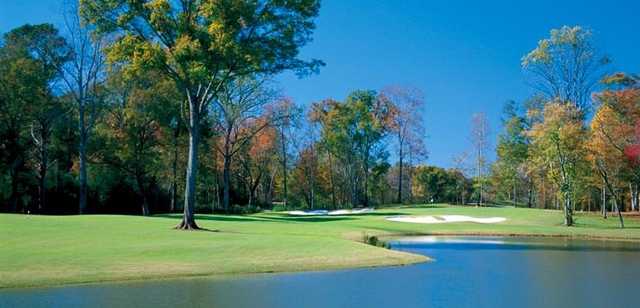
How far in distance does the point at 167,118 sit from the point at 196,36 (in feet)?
81.7

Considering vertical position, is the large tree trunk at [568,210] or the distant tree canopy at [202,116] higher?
the distant tree canopy at [202,116]

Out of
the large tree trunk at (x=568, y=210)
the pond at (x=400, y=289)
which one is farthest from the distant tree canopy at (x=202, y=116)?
the pond at (x=400, y=289)

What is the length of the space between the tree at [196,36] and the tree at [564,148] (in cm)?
1931

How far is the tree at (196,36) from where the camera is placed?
25438 millimetres

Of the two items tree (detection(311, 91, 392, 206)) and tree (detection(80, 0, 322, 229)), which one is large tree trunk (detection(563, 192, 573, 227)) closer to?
tree (detection(80, 0, 322, 229))

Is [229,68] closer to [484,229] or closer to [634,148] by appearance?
[484,229]

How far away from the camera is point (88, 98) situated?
44.8 meters

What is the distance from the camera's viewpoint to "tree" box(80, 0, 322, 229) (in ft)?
83.5

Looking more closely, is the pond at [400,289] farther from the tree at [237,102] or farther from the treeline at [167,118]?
the tree at [237,102]

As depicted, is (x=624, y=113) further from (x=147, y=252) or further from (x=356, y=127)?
(x=147, y=252)

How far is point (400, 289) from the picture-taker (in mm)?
13508

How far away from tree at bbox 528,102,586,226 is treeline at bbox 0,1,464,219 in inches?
721

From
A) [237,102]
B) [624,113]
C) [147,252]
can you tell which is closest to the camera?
[147,252]

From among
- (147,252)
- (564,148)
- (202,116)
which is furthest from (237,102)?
(147,252)
